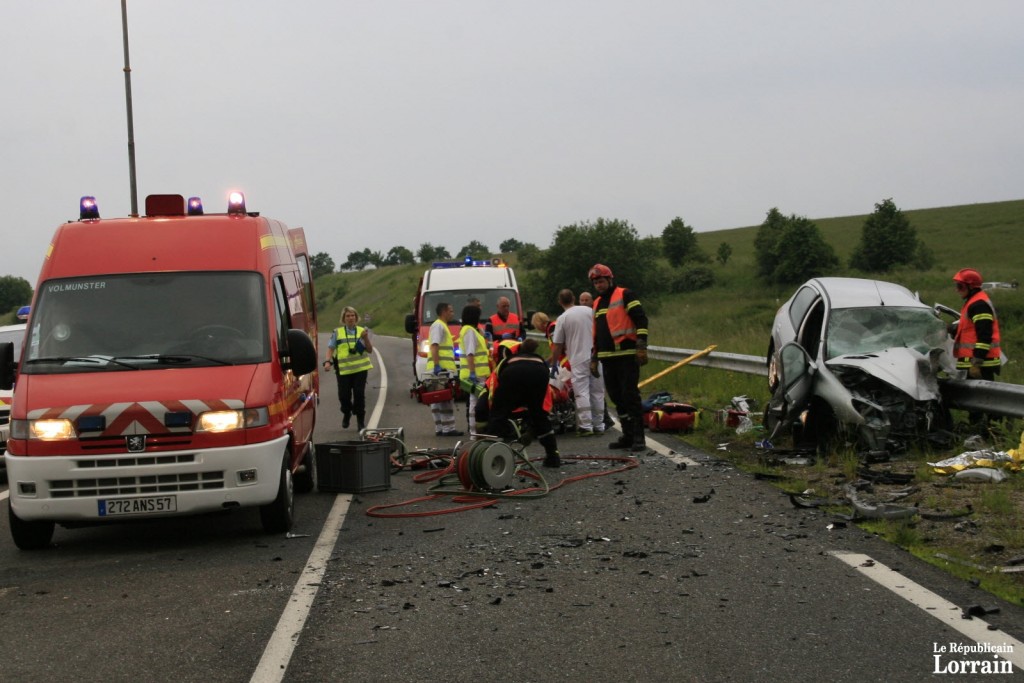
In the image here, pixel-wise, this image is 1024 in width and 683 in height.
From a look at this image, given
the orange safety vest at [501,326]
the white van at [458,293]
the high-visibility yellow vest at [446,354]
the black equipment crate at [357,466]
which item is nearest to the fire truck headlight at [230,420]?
the black equipment crate at [357,466]

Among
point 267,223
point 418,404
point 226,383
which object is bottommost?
point 418,404

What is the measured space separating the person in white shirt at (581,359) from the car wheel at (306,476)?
4420mm

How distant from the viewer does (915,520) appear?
792cm

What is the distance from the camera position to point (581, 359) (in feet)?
47.4

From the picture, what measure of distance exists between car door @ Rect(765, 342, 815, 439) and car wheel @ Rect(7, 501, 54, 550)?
7.06m

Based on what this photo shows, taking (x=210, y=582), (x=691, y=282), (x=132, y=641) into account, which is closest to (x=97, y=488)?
(x=210, y=582)

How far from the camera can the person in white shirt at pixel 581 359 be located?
47.2 ft

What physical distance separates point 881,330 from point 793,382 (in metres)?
1.13

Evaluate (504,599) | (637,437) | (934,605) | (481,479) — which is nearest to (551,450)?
(637,437)

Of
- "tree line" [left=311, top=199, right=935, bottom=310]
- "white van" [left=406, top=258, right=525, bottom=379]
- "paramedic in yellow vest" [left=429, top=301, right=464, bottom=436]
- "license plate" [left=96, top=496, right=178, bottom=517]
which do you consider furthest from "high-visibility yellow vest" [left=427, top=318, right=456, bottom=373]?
"tree line" [left=311, top=199, right=935, bottom=310]

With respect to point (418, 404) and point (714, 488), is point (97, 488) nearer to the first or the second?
point (714, 488)

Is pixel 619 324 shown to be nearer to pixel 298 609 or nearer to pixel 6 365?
pixel 6 365

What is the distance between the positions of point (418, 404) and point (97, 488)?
502 inches

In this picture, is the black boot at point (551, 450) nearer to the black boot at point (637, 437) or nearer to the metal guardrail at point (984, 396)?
the black boot at point (637, 437)
